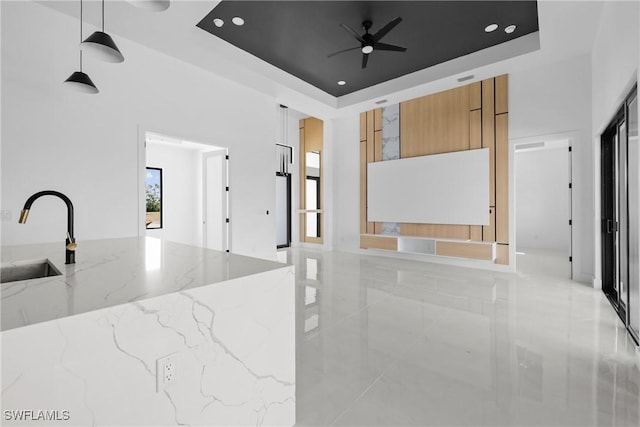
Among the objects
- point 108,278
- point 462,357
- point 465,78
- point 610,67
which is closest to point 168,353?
point 108,278

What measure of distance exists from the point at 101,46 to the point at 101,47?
10mm

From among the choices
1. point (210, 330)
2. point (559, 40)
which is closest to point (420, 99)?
point (559, 40)

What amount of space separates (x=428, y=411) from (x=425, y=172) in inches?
202

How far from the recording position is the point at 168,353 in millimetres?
1006

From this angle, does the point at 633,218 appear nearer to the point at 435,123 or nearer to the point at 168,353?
the point at 168,353

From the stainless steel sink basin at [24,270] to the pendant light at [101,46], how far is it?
1.53 meters

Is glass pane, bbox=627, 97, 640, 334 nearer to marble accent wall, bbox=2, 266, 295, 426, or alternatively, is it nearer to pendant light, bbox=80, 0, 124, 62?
marble accent wall, bbox=2, 266, 295, 426

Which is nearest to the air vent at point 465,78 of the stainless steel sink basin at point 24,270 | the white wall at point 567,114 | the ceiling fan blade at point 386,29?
the white wall at point 567,114

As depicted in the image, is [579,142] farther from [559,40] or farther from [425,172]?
[425,172]

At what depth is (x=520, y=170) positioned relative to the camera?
8.47m

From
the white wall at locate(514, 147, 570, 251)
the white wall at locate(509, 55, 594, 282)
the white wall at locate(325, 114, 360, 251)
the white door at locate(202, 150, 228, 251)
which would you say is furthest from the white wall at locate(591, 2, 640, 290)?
the white door at locate(202, 150, 228, 251)

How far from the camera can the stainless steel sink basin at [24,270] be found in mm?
1633

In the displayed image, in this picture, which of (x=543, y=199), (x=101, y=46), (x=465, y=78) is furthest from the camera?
(x=543, y=199)

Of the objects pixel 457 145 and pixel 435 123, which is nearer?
pixel 457 145
